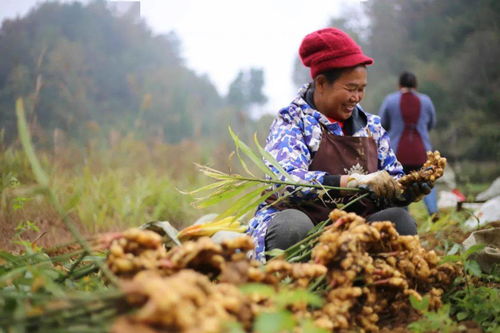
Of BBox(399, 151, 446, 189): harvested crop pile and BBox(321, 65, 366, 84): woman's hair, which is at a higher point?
BBox(321, 65, 366, 84): woman's hair

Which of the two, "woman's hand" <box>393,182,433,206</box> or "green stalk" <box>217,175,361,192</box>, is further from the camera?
"woman's hand" <box>393,182,433,206</box>

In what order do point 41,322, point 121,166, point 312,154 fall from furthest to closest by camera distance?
point 121,166, point 312,154, point 41,322

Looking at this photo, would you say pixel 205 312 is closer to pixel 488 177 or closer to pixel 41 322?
pixel 41 322

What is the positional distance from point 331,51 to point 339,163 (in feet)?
1.55

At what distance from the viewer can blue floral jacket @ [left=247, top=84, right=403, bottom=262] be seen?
197 centimetres

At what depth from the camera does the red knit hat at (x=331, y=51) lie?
7.04 ft

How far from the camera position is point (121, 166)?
200 inches

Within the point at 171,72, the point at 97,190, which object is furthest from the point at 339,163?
the point at 171,72

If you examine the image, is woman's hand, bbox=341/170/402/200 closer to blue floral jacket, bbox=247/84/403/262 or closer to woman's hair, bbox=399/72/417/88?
blue floral jacket, bbox=247/84/403/262

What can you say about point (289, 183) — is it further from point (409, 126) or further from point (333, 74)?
point (409, 126)

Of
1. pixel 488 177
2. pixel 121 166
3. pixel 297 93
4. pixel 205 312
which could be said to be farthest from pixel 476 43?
pixel 205 312

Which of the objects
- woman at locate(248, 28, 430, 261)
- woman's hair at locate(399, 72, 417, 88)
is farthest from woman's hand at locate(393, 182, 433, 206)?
woman's hair at locate(399, 72, 417, 88)

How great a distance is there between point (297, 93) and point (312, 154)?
0.33m

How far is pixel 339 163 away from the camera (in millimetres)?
2104
